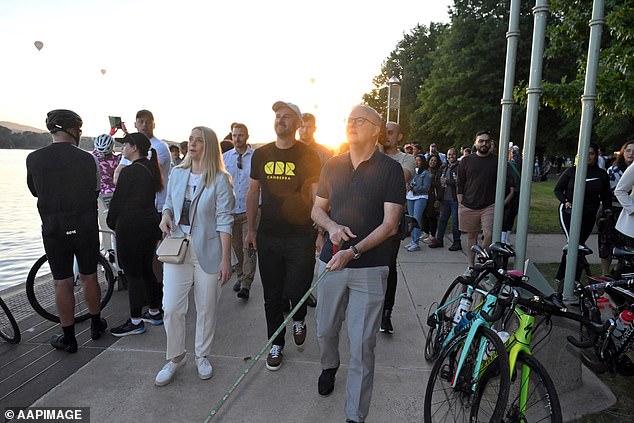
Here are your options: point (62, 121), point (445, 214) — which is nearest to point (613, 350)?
point (62, 121)

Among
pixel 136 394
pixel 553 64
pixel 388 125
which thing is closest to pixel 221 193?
pixel 136 394

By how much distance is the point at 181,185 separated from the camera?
137 inches

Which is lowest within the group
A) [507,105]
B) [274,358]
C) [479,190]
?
[274,358]

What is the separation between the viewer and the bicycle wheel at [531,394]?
2238 mm

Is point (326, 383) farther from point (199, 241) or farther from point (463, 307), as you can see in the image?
point (199, 241)

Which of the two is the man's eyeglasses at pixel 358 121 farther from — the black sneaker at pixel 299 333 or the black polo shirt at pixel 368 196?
the black sneaker at pixel 299 333

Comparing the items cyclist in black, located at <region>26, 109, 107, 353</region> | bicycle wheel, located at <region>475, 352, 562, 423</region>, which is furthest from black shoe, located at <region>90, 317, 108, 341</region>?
bicycle wheel, located at <region>475, 352, 562, 423</region>

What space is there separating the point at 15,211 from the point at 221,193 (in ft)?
34.1

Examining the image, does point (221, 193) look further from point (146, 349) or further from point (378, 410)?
point (378, 410)

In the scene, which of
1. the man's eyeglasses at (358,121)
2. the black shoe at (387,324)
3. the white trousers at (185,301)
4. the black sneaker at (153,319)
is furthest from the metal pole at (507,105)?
the black sneaker at (153,319)

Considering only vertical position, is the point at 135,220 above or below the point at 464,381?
above

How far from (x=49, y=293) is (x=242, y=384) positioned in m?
3.15

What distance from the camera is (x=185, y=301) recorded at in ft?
11.2

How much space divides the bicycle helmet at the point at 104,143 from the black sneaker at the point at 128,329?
2.22 metres
